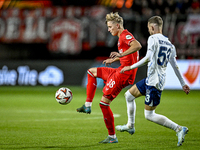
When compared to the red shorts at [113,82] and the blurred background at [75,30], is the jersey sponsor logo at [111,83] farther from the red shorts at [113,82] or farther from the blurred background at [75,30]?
the blurred background at [75,30]

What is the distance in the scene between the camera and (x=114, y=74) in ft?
19.6

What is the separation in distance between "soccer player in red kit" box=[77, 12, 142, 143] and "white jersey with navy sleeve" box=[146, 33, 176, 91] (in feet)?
1.06

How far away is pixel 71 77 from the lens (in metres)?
19.7

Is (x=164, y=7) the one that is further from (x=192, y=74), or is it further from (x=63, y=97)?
(x=63, y=97)

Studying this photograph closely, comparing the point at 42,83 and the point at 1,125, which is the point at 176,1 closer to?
the point at 42,83

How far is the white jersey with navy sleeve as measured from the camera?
5.35 metres

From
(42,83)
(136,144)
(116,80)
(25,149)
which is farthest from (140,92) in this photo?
(42,83)

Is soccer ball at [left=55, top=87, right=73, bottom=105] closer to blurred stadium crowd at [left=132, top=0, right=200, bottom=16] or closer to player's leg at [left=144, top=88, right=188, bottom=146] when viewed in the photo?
player's leg at [left=144, top=88, right=188, bottom=146]

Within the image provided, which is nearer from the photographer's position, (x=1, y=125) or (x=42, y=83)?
(x=1, y=125)

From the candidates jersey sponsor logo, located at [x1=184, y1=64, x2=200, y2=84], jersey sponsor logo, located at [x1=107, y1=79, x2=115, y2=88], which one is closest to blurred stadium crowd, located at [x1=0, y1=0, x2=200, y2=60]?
jersey sponsor logo, located at [x1=184, y1=64, x2=200, y2=84]

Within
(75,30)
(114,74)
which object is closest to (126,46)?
(114,74)

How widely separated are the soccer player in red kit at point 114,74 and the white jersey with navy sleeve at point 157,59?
1.06 ft

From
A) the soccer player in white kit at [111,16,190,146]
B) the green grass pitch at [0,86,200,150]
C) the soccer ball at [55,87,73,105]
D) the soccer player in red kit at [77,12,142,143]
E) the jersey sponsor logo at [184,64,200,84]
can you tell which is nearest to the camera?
the soccer player in white kit at [111,16,190,146]

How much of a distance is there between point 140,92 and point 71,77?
1412 cm
